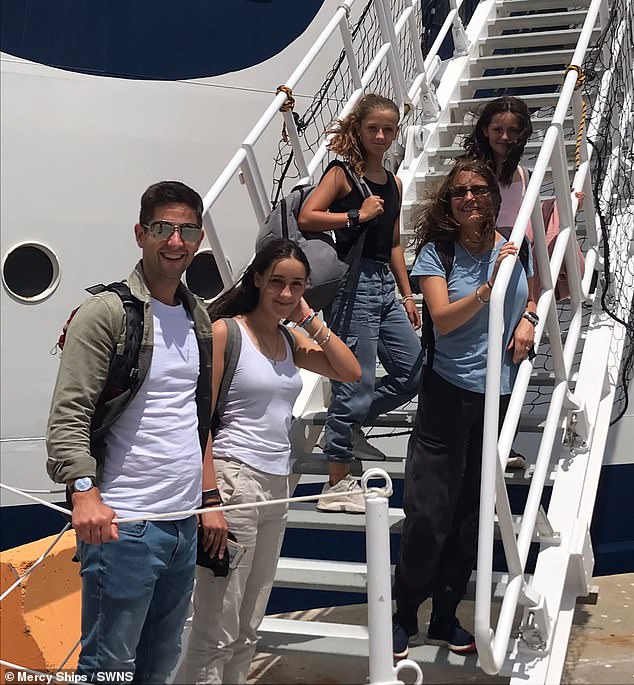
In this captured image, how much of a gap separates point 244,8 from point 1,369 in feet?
6.63

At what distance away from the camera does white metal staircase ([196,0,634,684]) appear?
2551 millimetres

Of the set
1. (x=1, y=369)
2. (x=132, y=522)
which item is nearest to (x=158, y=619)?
(x=132, y=522)

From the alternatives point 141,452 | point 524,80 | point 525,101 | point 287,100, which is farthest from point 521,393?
point 524,80

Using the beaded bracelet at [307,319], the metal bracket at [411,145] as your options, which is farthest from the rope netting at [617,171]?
the beaded bracelet at [307,319]

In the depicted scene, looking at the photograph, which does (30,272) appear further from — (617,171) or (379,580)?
(617,171)

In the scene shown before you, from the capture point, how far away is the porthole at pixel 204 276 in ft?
13.7

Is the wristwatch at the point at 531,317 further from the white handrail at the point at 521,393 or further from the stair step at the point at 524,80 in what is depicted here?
the stair step at the point at 524,80

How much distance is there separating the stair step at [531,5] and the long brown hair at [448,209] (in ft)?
Answer: 11.0

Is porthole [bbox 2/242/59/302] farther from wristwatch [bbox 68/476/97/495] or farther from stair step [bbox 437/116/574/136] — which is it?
stair step [bbox 437/116/574/136]

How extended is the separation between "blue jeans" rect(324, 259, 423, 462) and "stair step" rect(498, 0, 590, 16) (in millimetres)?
3129

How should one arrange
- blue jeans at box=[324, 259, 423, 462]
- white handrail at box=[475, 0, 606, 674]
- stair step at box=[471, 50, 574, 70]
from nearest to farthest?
white handrail at box=[475, 0, 606, 674] < blue jeans at box=[324, 259, 423, 462] < stair step at box=[471, 50, 574, 70]

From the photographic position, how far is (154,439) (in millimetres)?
2059

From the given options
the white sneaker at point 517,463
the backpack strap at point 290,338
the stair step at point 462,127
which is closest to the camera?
the backpack strap at point 290,338

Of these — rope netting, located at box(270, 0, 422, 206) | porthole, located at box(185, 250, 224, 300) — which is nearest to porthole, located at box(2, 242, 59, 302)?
porthole, located at box(185, 250, 224, 300)
